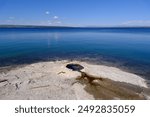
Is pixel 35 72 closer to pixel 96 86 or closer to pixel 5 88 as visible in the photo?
pixel 5 88

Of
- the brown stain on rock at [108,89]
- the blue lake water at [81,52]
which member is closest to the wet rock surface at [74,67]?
the brown stain on rock at [108,89]

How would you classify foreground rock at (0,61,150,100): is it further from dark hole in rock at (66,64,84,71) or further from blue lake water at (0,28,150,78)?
blue lake water at (0,28,150,78)

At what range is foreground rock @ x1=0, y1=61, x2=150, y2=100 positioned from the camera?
34.8 feet

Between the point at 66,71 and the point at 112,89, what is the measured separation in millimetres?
4199

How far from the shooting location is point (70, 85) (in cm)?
1186

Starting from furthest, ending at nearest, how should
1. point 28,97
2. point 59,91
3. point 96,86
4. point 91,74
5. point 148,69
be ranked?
point 148,69 < point 91,74 < point 96,86 < point 59,91 < point 28,97

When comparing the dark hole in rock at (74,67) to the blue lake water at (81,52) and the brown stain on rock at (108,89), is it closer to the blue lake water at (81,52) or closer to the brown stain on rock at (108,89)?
the brown stain on rock at (108,89)

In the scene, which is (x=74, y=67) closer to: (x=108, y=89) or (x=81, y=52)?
(x=108, y=89)

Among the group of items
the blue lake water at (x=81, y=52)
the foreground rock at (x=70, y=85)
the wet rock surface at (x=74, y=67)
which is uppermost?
the wet rock surface at (x=74, y=67)

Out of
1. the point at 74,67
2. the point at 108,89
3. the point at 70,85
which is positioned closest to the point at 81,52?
the point at 74,67

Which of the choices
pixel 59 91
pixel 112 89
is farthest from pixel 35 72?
pixel 112 89

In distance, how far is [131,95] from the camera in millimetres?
10984

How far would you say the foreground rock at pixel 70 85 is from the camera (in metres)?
10.6

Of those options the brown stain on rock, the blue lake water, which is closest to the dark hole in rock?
the brown stain on rock
